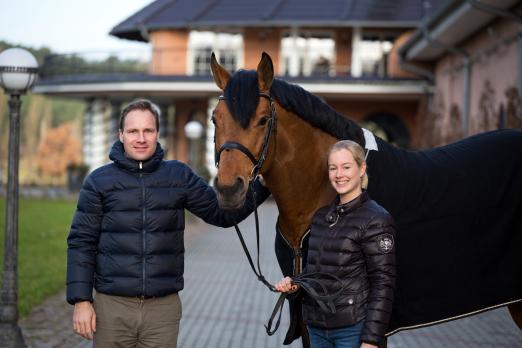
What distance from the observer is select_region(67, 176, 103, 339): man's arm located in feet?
12.0

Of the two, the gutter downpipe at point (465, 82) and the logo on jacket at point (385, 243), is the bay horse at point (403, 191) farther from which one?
the gutter downpipe at point (465, 82)

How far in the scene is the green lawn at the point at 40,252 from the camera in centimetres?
949

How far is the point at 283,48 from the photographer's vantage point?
29109 mm

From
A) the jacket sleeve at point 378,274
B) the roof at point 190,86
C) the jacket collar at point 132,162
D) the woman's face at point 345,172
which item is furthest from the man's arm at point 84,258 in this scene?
the roof at point 190,86

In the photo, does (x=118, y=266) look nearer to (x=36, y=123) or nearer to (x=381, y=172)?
(x=381, y=172)

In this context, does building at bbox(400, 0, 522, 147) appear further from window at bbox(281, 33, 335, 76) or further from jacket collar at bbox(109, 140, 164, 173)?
jacket collar at bbox(109, 140, 164, 173)

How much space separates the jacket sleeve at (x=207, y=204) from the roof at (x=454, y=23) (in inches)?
410

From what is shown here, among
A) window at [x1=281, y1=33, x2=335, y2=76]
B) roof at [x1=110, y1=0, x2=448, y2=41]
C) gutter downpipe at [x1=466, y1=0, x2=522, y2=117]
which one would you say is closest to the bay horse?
gutter downpipe at [x1=466, y1=0, x2=522, y2=117]

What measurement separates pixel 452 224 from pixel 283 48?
83.5 ft

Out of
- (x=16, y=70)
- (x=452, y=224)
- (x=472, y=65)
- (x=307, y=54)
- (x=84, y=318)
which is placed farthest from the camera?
(x=307, y=54)

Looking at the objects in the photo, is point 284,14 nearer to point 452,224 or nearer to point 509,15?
point 509,15

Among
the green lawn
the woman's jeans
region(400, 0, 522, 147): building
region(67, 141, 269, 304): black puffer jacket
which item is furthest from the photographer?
region(400, 0, 522, 147): building

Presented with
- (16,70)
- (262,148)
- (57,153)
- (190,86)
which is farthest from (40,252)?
(57,153)

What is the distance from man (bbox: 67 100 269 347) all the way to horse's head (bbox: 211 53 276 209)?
0.46m
